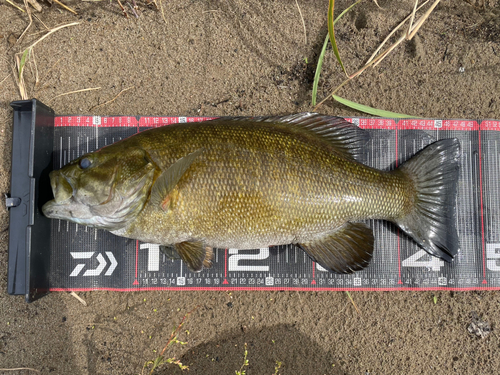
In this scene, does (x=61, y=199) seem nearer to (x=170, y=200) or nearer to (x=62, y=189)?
(x=62, y=189)

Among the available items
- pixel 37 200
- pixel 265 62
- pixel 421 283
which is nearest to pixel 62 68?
pixel 37 200

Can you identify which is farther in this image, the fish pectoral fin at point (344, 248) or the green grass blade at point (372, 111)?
the green grass blade at point (372, 111)

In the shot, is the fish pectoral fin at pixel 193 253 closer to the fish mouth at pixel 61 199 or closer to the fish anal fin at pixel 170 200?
the fish anal fin at pixel 170 200

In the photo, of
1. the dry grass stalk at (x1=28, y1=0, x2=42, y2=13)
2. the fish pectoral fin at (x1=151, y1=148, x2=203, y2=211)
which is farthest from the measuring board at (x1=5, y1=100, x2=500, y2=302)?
the dry grass stalk at (x1=28, y1=0, x2=42, y2=13)

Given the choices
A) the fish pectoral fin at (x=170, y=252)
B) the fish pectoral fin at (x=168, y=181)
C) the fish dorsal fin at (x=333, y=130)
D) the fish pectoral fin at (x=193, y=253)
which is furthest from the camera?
the fish pectoral fin at (x=170, y=252)

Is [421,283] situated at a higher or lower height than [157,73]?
lower

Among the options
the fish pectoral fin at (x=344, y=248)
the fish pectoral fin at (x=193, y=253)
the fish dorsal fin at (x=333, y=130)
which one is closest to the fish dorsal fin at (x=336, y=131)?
the fish dorsal fin at (x=333, y=130)

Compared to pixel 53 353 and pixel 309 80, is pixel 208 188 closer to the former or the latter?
pixel 309 80
